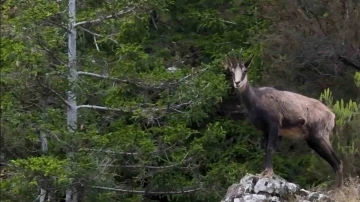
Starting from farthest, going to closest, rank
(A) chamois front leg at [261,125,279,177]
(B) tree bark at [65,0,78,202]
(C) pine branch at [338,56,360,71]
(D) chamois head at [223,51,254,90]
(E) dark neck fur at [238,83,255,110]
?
1. (C) pine branch at [338,56,360,71]
2. (B) tree bark at [65,0,78,202]
3. (E) dark neck fur at [238,83,255,110]
4. (A) chamois front leg at [261,125,279,177]
5. (D) chamois head at [223,51,254,90]

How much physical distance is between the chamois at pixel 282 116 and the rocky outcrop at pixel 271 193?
11.0 inches

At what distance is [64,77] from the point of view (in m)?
17.1

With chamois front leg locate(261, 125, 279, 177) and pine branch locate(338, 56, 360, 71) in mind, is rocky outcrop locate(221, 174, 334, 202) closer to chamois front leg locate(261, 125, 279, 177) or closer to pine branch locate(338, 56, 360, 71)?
chamois front leg locate(261, 125, 279, 177)

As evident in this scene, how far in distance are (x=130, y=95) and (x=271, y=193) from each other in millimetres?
6435

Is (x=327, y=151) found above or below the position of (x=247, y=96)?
below

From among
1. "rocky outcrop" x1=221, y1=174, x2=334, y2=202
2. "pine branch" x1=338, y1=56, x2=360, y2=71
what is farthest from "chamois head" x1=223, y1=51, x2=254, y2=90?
"pine branch" x1=338, y1=56, x2=360, y2=71

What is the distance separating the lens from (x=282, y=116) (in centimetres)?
1312

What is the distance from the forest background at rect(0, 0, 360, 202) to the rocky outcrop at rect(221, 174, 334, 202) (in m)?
3.22

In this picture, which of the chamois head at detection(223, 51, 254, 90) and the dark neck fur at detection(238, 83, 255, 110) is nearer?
the chamois head at detection(223, 51, 254, 90)

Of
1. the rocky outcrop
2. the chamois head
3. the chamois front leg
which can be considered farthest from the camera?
the chamois front leg

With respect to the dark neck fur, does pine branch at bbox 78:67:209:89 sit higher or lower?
lower

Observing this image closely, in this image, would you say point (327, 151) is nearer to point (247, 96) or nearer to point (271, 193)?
point (271, 193)

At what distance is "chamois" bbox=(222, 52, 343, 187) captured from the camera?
511 inches

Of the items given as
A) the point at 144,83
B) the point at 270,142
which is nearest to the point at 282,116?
the point at 270,142
